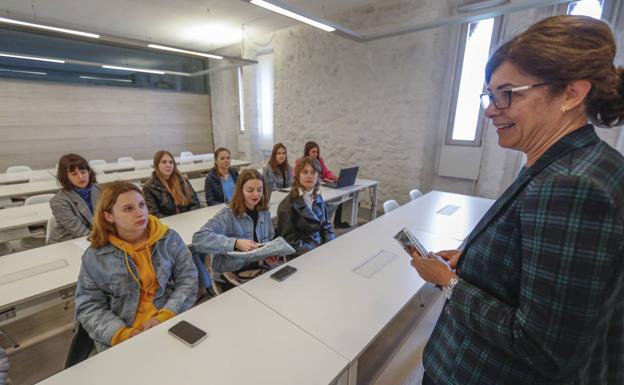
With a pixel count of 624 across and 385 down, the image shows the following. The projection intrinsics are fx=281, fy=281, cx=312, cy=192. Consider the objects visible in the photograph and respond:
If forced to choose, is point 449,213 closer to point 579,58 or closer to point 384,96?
point 579,58

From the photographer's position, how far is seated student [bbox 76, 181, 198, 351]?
129 cm

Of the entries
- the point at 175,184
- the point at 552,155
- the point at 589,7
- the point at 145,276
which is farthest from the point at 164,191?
the point at 589,7

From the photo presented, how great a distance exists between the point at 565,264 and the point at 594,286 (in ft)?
0.21

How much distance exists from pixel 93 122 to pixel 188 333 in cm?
738

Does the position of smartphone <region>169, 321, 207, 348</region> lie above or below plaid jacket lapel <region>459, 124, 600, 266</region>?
below

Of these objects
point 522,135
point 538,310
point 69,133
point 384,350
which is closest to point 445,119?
point 384,350

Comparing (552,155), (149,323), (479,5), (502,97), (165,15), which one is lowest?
(149,323)

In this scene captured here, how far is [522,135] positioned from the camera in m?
0.71

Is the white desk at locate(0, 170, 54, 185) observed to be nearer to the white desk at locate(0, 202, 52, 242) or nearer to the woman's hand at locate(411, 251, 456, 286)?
the white desk at locate(0, 202, 52, 242)

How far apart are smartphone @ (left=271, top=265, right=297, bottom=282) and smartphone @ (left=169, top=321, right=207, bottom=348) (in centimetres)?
50

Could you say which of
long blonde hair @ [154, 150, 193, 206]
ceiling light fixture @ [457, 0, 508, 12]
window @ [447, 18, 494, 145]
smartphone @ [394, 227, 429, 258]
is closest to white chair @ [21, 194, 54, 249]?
long blonde hair @ [154, 150, 193, 206]

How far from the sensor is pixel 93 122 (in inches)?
255

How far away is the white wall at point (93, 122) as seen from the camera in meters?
5.59

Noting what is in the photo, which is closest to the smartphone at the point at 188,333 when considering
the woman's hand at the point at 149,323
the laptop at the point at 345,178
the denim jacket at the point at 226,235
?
the woman's hand at the point at 149,323
